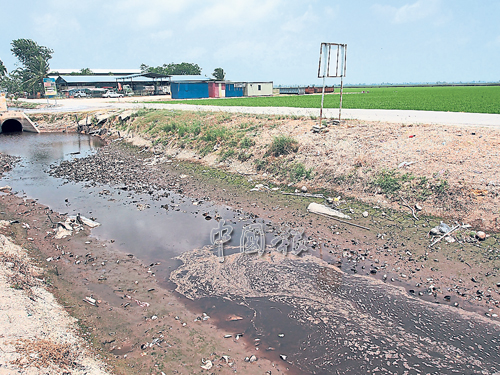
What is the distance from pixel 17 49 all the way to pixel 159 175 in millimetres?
84591

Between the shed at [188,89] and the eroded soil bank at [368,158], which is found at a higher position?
the shed at [188,89]

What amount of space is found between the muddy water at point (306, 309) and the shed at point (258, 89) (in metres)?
51.1

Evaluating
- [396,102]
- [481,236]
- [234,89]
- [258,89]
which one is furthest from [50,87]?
[481,236]

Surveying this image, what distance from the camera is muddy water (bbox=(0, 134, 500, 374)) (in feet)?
18.9

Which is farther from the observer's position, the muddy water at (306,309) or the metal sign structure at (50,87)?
the metal sign structure at (50,87)

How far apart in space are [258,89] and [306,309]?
189ft

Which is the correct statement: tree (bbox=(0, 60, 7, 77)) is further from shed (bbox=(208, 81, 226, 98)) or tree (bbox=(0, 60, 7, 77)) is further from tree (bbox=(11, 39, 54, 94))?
shed (bbox=(208, 81, 226, 98))

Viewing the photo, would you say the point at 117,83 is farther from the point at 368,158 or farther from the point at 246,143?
the point at 368,158

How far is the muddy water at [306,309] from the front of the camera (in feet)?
18.9

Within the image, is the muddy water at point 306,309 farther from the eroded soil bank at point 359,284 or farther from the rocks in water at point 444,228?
the rocks in water at point 444,228

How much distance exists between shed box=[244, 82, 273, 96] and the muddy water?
51.1 meters

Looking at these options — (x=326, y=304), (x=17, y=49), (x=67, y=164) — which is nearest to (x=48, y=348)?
(x=326, y=304)

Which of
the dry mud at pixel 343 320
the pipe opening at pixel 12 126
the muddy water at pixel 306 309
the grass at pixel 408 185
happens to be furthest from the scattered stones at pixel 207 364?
the pipe opening at pixel 12 126

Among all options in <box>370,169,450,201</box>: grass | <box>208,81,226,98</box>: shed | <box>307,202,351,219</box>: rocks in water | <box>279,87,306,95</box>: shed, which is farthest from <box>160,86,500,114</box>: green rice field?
<box>279,87,306,95</box>: shed
